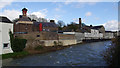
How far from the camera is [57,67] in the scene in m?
11.3

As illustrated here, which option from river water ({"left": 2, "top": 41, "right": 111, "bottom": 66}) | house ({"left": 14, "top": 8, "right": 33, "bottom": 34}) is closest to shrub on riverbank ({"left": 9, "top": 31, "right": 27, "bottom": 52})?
river water ({"left": 2, "top": 41, "right": 111, "bottom": 66})

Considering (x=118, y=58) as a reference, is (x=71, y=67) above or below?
below

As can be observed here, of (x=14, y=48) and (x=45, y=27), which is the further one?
(x=45, y=27)

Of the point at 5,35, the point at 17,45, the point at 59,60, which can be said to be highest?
the point at 5,35

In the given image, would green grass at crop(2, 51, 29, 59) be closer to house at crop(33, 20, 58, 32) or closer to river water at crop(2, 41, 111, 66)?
river water at crop(2, 41, 111, 66)

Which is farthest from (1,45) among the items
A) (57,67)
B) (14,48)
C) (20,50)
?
(57,67)

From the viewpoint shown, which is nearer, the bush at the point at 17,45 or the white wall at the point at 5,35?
the white wall at the point at 5,35

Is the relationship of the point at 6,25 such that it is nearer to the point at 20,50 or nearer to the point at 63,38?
the point at 20,50

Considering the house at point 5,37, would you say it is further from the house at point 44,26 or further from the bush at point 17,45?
the house at point 44,26

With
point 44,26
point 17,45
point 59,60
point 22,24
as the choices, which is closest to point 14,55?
point 17,45

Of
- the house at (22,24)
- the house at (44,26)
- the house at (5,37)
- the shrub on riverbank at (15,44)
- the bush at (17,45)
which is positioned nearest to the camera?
the house at (5,37)

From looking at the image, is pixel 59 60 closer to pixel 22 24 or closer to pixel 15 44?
pixel 15 44

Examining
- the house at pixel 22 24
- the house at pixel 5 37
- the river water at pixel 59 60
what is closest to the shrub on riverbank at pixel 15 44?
the house at pixel 5 37

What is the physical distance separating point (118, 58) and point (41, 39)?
832 inches
